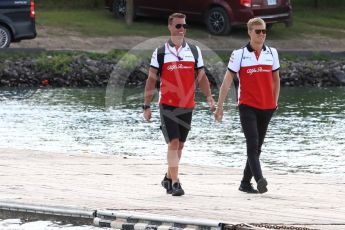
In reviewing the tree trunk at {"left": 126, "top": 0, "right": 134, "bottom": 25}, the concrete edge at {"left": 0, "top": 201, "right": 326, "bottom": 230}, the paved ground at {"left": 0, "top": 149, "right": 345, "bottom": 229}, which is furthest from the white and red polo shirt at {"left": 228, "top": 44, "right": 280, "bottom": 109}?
the tree trunk at {"left": 126, "top": 0, "right": 134, "bottom": 25}

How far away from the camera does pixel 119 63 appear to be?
3450cm

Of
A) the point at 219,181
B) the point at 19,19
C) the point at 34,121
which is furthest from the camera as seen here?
the point at 19,19

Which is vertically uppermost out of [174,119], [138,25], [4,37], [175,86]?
[175,86]

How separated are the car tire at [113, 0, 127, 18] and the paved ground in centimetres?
2382

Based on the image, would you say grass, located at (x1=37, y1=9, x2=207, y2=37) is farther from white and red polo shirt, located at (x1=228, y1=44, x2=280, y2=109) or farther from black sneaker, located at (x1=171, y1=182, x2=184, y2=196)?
black sneaker, located at (x1=171, y1=182, x2=184, y2=196)

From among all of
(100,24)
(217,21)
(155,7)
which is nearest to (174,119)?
(217,21)

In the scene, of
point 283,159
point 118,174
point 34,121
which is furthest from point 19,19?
point 118,174

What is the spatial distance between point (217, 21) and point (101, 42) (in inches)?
136

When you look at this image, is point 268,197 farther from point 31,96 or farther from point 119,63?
point 119,63

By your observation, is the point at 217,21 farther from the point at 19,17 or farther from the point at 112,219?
the point at 112,219

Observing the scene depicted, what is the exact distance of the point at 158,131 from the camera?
23.6 metres

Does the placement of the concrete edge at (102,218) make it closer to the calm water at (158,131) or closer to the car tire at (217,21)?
the calm water at (158,131)

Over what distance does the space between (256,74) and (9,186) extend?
9.49 feet

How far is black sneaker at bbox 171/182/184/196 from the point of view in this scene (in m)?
13.2
